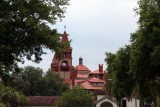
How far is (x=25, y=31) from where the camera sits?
2262cm

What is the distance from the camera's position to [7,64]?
23.0 meters

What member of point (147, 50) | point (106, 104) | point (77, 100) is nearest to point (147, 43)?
point (147, 50)

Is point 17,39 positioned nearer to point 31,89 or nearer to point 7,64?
point 7,64

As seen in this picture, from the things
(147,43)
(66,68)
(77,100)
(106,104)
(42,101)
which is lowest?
(147,43)

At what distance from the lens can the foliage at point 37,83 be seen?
130250 mm

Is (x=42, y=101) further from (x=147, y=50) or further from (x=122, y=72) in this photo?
(x=147, y=50)

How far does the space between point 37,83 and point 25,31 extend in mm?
109119

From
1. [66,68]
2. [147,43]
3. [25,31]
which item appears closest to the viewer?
[25,31]

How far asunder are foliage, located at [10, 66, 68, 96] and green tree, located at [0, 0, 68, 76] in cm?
10598

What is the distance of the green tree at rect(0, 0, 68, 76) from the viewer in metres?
22.1

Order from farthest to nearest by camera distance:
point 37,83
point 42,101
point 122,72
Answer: point 37,83, point 42,101, point 122,72

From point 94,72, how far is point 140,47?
5990 inches

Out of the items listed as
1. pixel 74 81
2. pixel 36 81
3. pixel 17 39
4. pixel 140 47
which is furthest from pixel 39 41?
pixel 74 81

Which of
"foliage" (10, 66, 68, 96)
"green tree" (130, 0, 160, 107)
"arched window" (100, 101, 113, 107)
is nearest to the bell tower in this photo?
"foliage" (10, 66, 68, 96)
